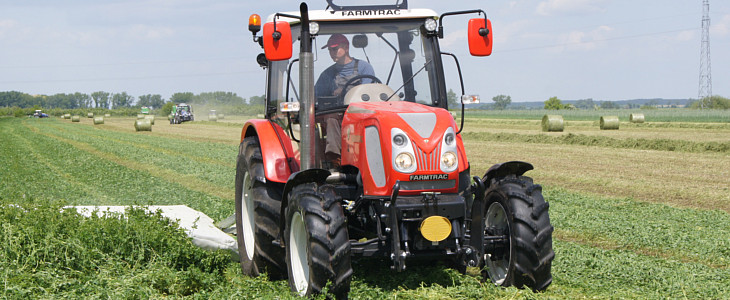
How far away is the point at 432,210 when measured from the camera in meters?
4.79

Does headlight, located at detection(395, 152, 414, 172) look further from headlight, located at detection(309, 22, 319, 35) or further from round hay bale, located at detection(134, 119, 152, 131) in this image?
round hay bale, located at detection(134, 119, 152, 131)

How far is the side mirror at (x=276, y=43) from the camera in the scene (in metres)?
4.97

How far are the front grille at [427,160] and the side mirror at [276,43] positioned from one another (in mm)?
1082

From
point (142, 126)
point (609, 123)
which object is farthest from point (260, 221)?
point (142, 126)

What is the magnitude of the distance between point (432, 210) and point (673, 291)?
2036 mm

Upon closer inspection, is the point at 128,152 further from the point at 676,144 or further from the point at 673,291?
the point at 673,291

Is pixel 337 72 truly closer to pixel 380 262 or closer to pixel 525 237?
pixel 380 262

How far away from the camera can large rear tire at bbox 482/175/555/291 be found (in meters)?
4.92

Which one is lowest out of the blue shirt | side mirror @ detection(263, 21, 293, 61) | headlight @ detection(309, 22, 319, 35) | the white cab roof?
the blue shirt

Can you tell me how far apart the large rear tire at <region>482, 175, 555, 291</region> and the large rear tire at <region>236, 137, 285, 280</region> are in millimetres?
1697

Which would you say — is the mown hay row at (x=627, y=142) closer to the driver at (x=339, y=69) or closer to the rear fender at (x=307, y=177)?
the driver at (x=339, y=69)

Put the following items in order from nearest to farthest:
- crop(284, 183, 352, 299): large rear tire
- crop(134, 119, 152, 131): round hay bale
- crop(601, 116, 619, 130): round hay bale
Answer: crop(284, 183, 352, 299): large rear tire < crop(601, 116, 619, 130): round hay bale < crop(134, 119, 152, 131): round hay bale

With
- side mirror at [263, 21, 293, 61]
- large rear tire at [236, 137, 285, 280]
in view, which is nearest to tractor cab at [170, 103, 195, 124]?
large rear tire at [236, 137, 285, 280]

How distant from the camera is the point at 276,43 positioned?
4984mm
